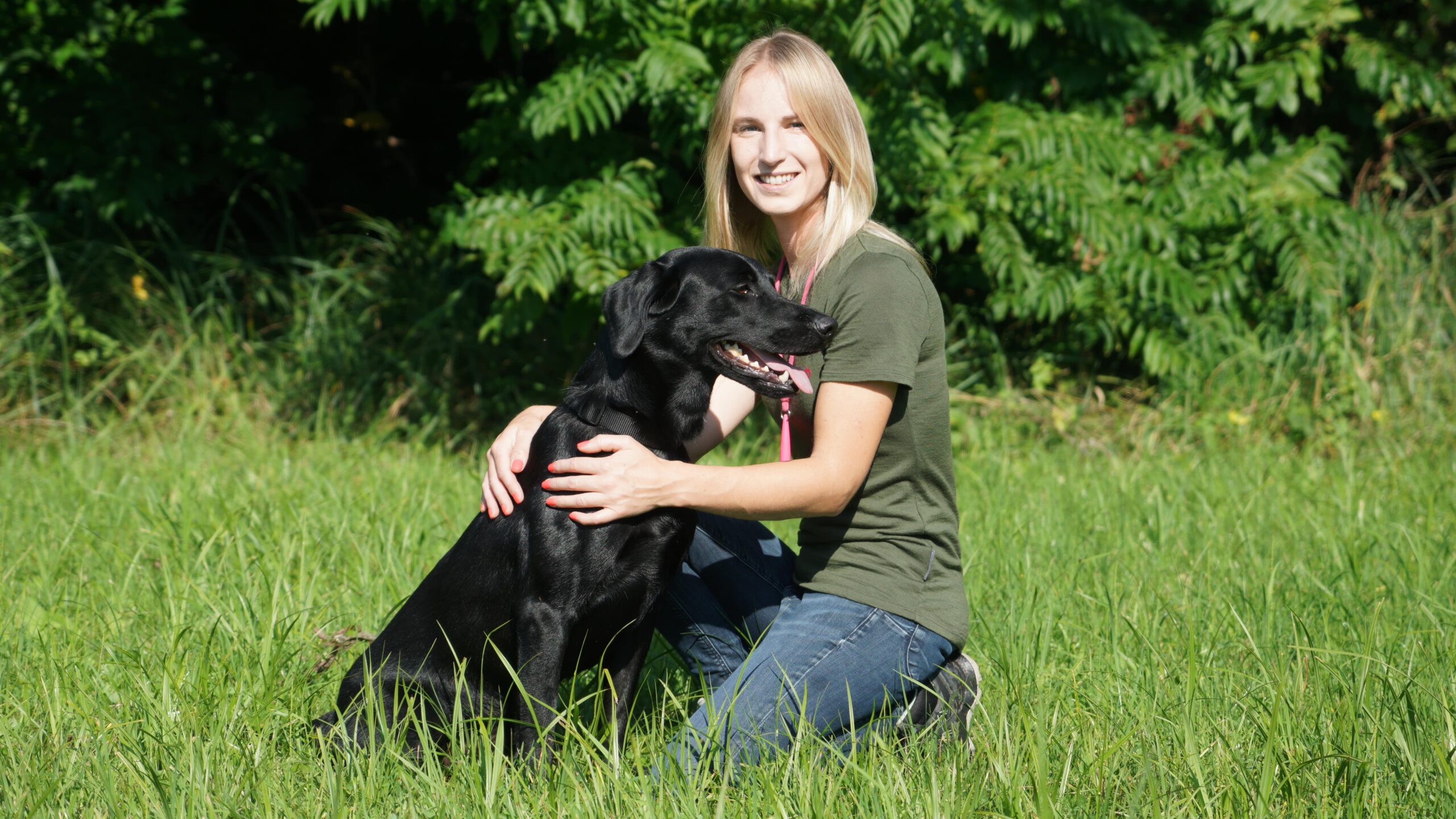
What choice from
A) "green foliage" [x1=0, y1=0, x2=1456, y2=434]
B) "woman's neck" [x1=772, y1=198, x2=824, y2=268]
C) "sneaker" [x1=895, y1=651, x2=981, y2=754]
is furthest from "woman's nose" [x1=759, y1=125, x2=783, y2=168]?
"green foliage" [x1=0, y1=0, x2=1456, y2=434]

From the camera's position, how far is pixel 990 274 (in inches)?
219

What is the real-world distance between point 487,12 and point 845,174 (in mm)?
2717

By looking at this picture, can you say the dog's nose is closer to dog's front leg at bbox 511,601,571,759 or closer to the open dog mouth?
the open dog mouth

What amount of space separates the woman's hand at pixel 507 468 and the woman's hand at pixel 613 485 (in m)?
0.19

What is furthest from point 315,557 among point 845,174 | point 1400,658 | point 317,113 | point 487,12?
point 317,113

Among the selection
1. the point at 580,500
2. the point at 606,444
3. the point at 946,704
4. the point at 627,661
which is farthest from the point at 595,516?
the point at 946,704

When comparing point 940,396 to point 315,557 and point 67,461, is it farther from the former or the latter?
point 67,461

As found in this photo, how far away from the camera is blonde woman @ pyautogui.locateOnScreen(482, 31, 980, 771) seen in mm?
2156

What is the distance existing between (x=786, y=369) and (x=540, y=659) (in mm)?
774

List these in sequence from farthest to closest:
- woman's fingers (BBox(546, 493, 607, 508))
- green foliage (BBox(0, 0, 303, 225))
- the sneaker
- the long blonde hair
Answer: green foliage (BBox(0, 0, 303, 225))
the long blonde hair
the sneaker
woman's fingers (BBox(546, 493, 607, 508))

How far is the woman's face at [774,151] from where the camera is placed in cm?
247

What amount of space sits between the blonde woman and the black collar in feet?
0.25

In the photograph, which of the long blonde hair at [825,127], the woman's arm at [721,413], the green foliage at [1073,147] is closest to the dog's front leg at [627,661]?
the woman's arm at [721,413]

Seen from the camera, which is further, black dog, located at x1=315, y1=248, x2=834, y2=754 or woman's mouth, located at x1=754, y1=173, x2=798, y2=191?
woman's mouth, located at x1=754, y1=173, x2=798, y2=191
